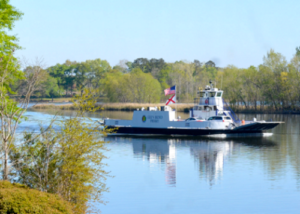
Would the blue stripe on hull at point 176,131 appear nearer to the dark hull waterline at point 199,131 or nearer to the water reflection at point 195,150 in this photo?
the dark hull waterline at point 199,131

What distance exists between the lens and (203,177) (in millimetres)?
29359

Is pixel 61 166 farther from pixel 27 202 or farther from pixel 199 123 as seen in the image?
pixel 199 123

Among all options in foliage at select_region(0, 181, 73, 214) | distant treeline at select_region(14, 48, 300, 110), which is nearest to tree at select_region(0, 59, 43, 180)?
foliage at select_region(0, 181, 73, 214)

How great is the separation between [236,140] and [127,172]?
902 inches

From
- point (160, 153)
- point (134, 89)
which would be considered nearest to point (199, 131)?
point (160, 153)

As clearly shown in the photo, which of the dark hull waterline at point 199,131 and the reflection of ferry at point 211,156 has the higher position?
the dark hull waterline at point 199,131

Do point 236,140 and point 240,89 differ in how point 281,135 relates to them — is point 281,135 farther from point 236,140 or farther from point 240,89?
point 240,89

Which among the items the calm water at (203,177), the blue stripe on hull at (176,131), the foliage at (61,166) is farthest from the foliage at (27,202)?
the blue stripe on hull at (176,131)

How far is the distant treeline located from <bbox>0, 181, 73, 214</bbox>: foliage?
5109 cm

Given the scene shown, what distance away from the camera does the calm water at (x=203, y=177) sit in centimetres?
2205

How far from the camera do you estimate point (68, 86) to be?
187000 millimetres

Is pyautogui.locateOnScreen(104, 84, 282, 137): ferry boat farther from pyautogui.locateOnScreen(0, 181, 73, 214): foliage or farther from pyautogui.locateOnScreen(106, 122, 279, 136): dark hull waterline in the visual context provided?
pyautogui.locateOnScreen(0, 181, 73, 214): foliage

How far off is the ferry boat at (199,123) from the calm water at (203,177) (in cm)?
320

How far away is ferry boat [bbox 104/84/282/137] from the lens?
169 feet
